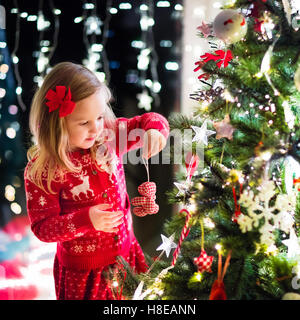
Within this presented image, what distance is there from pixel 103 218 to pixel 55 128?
0.29m

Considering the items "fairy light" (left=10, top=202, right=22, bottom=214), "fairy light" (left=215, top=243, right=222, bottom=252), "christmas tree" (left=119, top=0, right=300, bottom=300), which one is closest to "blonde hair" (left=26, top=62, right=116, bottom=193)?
"christmas tree" (left=119, top=0, right=300, bottom=300)

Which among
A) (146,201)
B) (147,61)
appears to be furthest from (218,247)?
(147,61)

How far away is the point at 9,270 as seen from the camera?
193 cm

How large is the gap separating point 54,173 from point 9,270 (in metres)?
0.99

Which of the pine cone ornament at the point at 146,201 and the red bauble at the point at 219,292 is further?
the pine cone ornament at the point at 146,201

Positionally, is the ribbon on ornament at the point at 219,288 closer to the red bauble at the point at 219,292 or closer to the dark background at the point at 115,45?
the red bauble at the point at 219,292

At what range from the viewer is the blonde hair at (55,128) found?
1.14 metres

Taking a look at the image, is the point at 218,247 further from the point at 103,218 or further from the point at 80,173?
the point at 80,173

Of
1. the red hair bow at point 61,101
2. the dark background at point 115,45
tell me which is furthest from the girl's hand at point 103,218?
the dark background at point 115,45

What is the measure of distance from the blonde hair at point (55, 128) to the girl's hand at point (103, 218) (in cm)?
14

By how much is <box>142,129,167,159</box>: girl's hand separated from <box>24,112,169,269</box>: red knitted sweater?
0.03 meters

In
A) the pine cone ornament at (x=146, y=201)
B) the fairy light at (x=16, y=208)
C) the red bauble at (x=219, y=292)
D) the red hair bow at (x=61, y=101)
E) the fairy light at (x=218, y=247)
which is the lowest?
the fairy light at (x=16, y=208)

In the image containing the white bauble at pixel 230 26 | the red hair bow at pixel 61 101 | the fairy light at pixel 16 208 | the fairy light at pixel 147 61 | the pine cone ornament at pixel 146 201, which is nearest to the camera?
the white bauble at pixel 230 26
